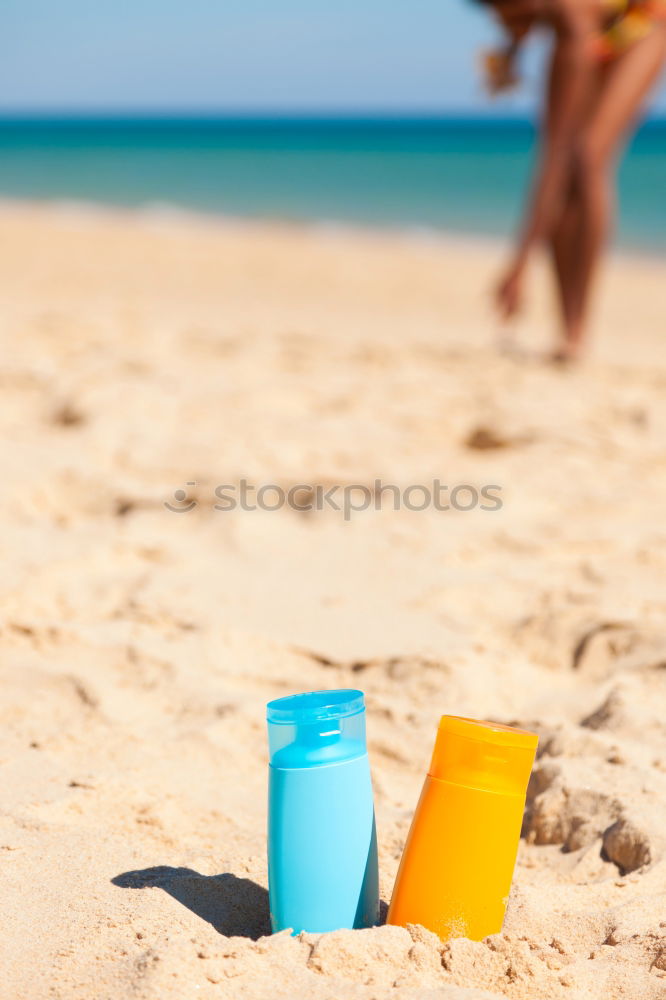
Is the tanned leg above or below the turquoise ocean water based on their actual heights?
above

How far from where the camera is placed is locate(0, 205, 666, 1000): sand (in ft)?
3.92

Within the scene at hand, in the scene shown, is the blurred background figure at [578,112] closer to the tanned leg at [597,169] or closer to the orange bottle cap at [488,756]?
the tanned leg at [597,169]

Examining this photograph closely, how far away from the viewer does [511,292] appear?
4051mm

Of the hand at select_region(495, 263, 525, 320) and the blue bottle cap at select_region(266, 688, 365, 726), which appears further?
the hand at select_region(495, 263, 525, 320)

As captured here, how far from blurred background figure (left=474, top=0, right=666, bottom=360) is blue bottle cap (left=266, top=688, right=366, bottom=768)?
121 inches

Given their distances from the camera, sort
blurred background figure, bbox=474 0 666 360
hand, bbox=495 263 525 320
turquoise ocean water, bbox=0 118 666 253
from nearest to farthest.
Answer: blurred background figure, bbox=474 0 666 360 < hand, bbox=495 263 525 320 < turquoise ocean water, bbox=0 118 666 253

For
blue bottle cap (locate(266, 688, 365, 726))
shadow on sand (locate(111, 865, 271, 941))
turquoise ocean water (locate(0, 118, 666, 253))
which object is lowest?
turquoise ocean water (locate(0, 118, 666, 253))

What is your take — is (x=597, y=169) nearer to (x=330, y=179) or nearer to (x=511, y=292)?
(x=511, y=292)
